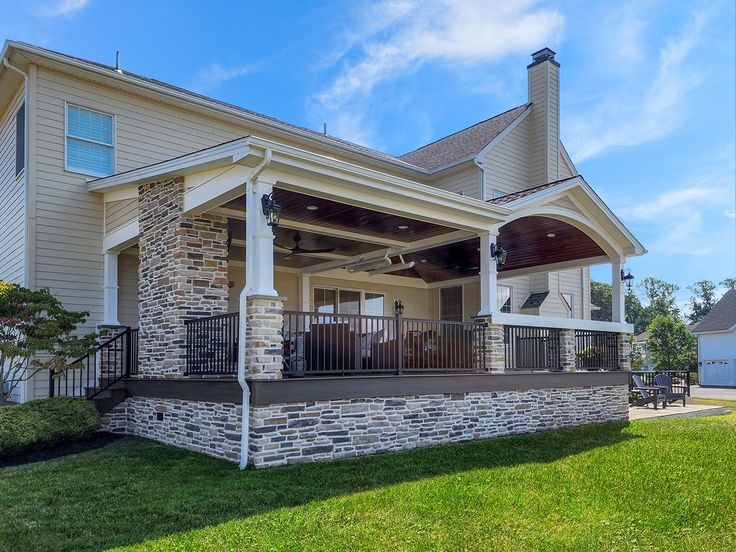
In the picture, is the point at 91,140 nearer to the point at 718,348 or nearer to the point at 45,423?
the point at 45,423

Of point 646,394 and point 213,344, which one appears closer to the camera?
point 213,344

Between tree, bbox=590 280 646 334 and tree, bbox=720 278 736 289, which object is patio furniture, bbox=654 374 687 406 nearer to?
tree, bbox=590 280 646 334

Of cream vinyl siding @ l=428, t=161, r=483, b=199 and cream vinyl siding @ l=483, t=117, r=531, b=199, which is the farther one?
cream vinyl siding @ l=483, t=117, r=531, b=199

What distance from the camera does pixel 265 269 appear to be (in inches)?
292

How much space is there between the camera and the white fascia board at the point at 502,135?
616 inches

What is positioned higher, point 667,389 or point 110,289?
point 110,289

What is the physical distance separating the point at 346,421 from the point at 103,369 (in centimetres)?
520

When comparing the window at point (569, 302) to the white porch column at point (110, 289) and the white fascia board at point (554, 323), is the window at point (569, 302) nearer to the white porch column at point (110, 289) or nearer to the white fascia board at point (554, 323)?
the white fascia board at point (554, 323)

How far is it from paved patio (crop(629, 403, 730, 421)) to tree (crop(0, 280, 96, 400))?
10993 mm

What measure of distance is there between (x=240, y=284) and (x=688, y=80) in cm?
1045

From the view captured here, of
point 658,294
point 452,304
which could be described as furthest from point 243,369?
point 658,294

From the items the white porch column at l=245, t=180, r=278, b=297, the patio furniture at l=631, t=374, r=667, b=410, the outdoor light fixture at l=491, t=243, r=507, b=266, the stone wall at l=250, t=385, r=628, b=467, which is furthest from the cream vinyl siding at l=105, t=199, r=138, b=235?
the patio furniture at l=631, t=374, r=667, b=410

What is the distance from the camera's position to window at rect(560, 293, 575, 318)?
692 inches

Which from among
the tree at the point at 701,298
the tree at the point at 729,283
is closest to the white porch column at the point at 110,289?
the tree at the point at 701,298
